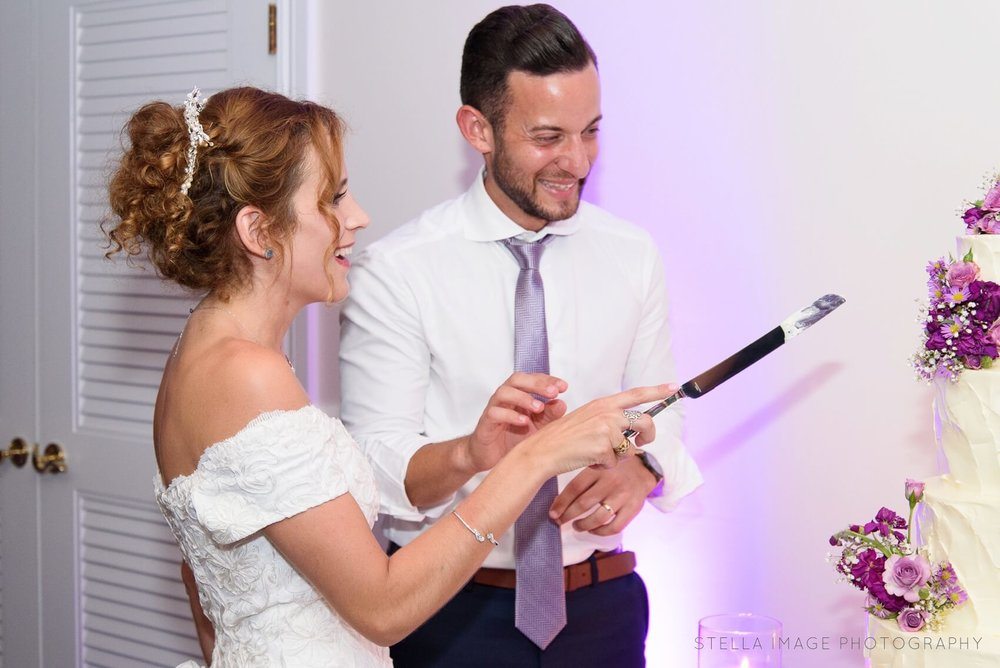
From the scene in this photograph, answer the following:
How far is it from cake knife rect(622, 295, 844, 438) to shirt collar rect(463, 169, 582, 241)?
0.60 m

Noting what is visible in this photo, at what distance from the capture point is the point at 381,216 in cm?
268

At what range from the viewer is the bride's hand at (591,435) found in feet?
4.98

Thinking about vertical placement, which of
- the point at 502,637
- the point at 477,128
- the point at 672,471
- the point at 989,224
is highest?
the point at 477,128

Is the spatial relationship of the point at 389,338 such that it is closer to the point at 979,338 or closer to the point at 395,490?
the point at 395,490

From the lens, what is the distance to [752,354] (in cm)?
158

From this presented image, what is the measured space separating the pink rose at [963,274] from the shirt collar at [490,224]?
0.73 meters

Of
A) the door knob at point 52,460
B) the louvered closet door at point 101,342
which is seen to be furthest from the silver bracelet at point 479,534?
the door knob at point 52,460

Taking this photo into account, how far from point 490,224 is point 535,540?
0.61 m

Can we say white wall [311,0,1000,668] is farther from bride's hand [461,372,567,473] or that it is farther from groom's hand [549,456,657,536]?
bride's hand [461,372,567,473]

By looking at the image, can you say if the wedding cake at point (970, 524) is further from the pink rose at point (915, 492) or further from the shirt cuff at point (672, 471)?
the shirt cuff at point (672, 471)

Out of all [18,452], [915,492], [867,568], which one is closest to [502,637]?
[867,568]

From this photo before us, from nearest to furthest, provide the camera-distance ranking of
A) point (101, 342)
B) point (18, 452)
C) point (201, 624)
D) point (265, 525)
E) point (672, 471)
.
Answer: point (265, 525) → point (201, 624) → point (672, 471) → point (101, 342) → point (18, 452)

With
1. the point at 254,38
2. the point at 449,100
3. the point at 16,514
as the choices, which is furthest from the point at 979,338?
the point at 16,514

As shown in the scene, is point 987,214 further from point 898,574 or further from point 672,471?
point 672,471
